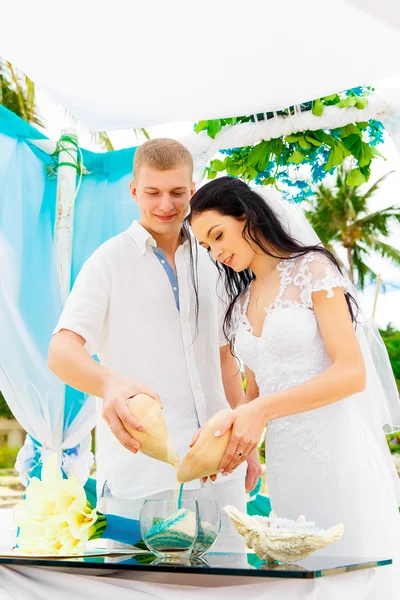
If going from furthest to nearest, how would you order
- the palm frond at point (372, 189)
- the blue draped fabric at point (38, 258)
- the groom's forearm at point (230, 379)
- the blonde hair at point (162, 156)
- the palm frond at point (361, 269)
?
1. the palm frond at point (361, 269)
2. the palm frond at point (372, 189)
3. the blue draped fabric at point (38, 258)
4. the groom's forearm at point (230, 379)
5. the blonde hair at point (162, 156)

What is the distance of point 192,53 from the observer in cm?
355

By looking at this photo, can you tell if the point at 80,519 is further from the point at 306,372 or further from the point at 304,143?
the point at 304,143

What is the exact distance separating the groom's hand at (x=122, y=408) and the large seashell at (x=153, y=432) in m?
0.02

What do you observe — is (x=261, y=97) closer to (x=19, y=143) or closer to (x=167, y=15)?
(x=167, y=15)

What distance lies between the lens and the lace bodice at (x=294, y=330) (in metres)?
2.65

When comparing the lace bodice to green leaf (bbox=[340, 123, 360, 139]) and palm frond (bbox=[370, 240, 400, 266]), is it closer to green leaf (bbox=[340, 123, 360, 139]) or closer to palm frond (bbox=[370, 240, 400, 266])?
green leaf (bbox=[340, 123, 360, 139])

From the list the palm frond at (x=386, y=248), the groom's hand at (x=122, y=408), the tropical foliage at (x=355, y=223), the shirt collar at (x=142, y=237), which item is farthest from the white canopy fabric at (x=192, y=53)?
the palm frond at (x=386, y=248)

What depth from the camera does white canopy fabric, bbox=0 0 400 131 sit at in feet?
10.7

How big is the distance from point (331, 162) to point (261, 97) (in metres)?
0.59

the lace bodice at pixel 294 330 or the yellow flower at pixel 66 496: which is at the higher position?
the lace bodice at pixel 294 330

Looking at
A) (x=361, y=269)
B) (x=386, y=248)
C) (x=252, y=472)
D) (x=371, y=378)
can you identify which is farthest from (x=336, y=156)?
(x=386, y=248)

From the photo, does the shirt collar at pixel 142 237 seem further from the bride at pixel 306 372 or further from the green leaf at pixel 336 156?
the green leaf at pixel 336 156

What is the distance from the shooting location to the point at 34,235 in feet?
15.0

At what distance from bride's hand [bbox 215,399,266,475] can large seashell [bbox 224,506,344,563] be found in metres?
0.26
